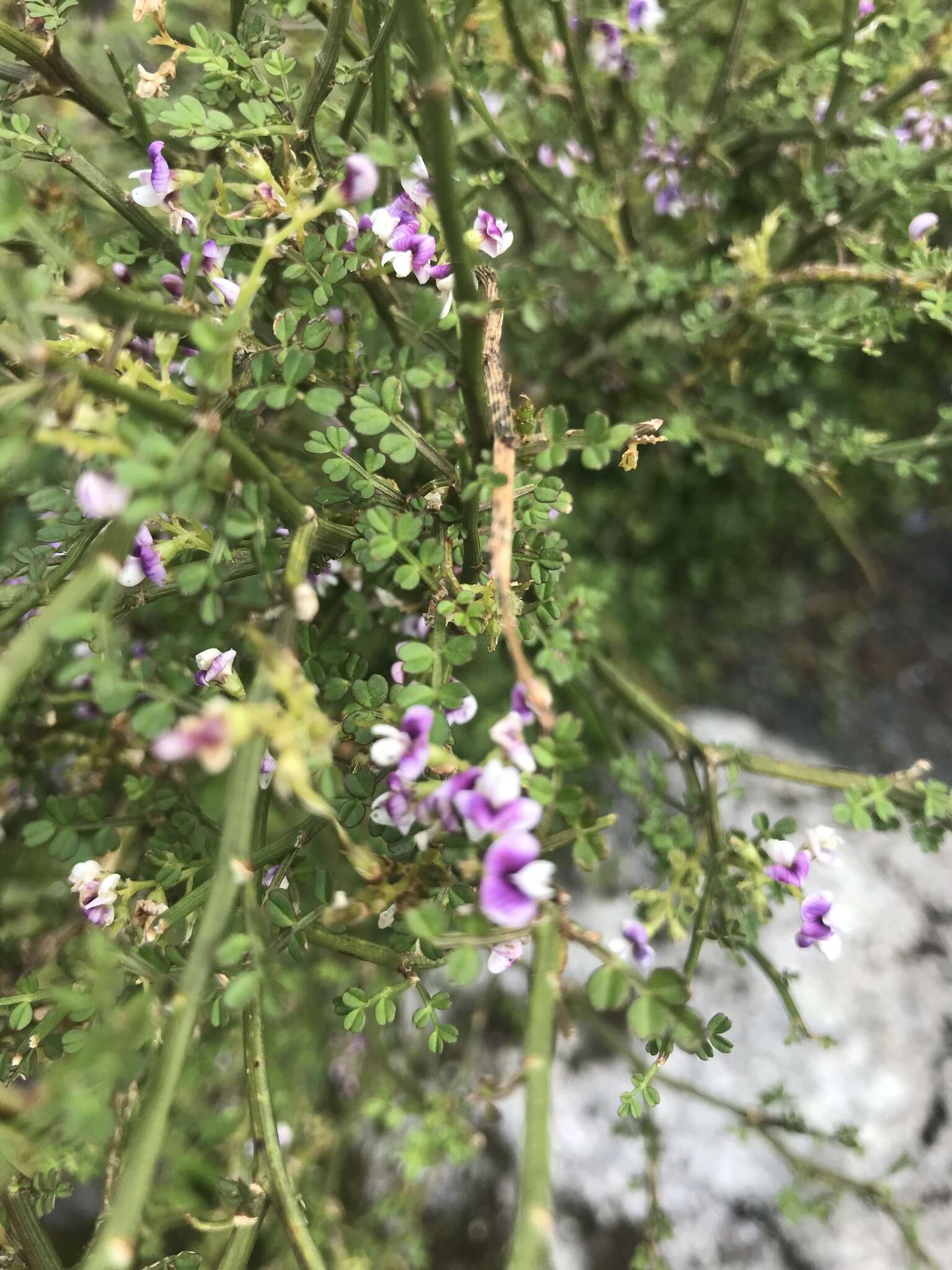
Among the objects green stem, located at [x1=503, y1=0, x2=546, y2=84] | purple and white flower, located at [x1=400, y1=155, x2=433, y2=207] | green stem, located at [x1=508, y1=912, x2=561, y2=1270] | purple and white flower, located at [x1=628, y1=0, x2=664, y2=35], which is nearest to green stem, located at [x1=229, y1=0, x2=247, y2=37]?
purple and white flower, located at [x1=400, y1=155, x2=433, y2=207]

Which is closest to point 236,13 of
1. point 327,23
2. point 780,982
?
point 327,23

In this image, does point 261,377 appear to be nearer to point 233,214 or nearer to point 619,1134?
point 233,214

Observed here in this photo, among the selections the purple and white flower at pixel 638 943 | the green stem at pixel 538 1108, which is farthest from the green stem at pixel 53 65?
the purple and white flower at pixel 638 943

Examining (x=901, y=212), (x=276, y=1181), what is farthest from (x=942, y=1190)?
(x=901, y=212)

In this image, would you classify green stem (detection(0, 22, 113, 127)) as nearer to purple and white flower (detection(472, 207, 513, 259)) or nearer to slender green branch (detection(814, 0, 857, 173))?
purple and white flower (detection(472, 207, 513, 259))

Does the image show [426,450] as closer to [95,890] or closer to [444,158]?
[444,158]

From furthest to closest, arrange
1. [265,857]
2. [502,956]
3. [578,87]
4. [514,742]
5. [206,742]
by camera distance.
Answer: [578,87]
[265,857]
[502,956]
[514,742]
[206,742]
